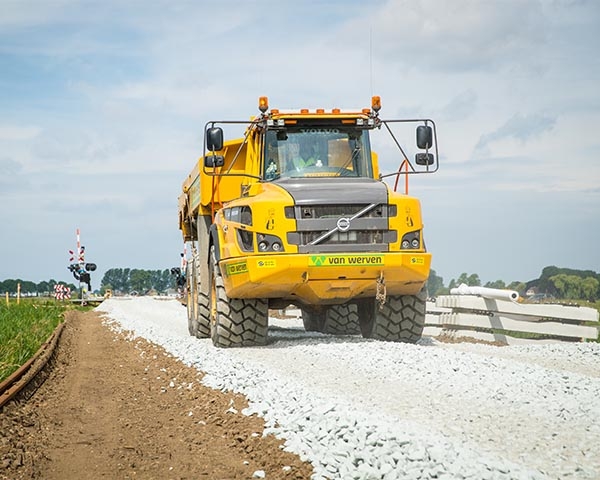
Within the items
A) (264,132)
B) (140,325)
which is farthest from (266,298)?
(140,325)

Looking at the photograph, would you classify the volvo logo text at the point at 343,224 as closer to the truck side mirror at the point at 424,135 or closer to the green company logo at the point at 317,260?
the green company logo at the point at 317,260

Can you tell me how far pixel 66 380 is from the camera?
11.6 metres

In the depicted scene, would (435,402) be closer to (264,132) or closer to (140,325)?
(264,132)

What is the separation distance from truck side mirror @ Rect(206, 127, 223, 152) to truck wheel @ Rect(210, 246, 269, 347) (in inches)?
79.7

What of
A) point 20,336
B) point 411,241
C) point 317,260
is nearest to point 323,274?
point 317,260

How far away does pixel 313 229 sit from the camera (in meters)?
11.2

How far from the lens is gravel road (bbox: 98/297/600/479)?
17.9 feet

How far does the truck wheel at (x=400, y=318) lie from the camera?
12.6 m

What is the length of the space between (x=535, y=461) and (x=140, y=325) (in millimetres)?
17000

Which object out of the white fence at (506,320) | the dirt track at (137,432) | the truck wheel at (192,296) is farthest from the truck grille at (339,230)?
the white fence at (506,320)

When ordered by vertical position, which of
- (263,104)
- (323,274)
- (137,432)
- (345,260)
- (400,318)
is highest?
(263,104)

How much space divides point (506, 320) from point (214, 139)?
712 cm

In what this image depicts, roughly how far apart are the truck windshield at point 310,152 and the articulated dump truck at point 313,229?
0.05ft

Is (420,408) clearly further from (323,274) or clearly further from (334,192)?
(334,192)
